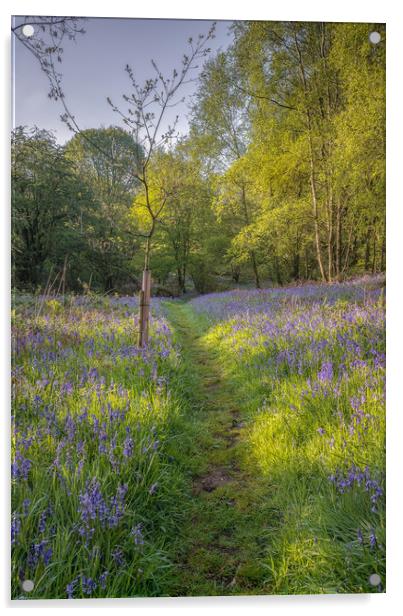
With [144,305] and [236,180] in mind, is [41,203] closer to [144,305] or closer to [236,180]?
[144,305]

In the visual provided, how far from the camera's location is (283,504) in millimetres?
2535

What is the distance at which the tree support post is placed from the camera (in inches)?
153

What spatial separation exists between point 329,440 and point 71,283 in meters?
2.66

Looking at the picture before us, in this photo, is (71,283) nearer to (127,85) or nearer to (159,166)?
(159,166)

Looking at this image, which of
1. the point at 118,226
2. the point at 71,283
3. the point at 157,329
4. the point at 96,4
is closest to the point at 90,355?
the point at 71,283

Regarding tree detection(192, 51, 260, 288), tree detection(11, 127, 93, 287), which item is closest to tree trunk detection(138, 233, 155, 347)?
tree detection(11, 127, 93, 287)

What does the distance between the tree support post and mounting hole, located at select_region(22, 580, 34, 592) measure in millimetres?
2484

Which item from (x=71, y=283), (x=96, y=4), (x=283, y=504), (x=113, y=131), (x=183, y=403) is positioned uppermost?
(x=96, y=4)

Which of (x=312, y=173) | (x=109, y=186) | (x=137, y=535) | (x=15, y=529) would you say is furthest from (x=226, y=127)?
(x=15, y=529)

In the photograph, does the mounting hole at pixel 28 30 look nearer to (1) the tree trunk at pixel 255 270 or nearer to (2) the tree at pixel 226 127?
(2) the tree at pixel 226 127
